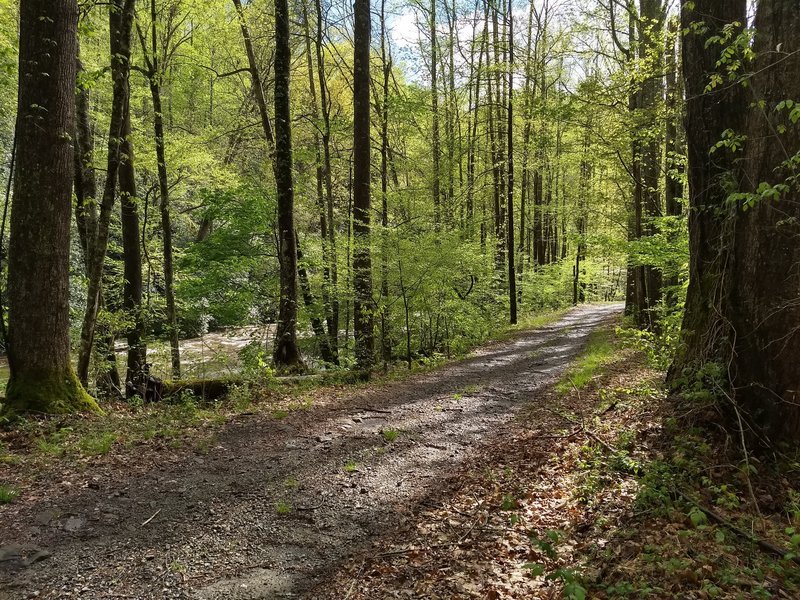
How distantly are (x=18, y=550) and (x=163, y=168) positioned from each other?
1092cm

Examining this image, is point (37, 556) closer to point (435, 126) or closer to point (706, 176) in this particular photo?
point (706, 176)

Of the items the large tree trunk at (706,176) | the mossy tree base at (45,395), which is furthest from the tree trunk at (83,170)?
the large tree trunk at (706,176)

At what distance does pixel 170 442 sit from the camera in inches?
218

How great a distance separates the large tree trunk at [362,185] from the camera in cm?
1087

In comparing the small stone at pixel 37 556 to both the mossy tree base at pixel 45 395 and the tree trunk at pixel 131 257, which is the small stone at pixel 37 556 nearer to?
the mossy tree base at pixel 45 395

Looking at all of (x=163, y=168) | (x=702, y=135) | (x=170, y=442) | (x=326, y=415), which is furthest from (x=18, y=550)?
(x=163, y=168)

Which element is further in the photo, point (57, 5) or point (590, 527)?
point (57, 5)

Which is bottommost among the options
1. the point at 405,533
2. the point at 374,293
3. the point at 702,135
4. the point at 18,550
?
the point at 405,533

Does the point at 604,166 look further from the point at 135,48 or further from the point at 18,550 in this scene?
the point at 18,550

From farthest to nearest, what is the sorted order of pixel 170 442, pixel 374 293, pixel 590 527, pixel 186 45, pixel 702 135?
pixel 186 45 < pixel 374 293 < pixel 170 442 < pixel 702 135 < pixel 590 527

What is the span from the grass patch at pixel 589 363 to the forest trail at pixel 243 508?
207cm


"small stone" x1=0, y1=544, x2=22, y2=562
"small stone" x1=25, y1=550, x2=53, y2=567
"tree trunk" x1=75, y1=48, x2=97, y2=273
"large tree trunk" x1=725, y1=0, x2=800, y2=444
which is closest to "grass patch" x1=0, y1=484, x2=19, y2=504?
"small stone" x1=0, y1=544, x2=22, y2=562

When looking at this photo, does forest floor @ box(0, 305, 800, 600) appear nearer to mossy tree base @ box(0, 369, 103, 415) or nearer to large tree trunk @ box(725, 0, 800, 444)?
mossy tree base @ box(0, 369, 103, 415)

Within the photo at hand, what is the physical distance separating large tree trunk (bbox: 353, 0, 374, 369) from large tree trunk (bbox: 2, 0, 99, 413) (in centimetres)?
583
